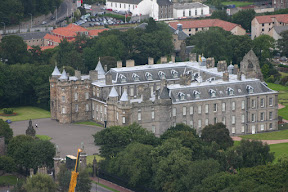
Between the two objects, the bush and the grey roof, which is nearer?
the grey roof

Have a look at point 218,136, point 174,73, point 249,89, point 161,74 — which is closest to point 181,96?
point 249,89

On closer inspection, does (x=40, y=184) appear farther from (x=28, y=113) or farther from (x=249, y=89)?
(x=28, y=113)

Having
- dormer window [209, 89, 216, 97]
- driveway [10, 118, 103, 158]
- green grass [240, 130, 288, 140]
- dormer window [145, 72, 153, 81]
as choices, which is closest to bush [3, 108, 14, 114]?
driveway [10, 118, 103, 158]

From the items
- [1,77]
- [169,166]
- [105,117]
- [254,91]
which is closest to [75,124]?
[105,117]

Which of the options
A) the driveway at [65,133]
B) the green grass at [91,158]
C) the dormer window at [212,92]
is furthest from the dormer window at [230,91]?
the green grass at [91,158]

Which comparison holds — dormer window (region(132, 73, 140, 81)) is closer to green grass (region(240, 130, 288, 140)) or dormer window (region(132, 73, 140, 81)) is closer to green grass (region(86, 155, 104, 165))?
green grass (region(240, 130, 288, 140))

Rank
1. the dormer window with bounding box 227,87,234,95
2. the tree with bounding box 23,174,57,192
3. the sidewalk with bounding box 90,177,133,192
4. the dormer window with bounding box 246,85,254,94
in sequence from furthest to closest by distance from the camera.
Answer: the dormer window with bounding box 246,85,254,94, the dormer window with bounding box 227,87,234,95, the sidewalk with bounding box 90,177,133,192, the tree with bounding box 23,174,57,192

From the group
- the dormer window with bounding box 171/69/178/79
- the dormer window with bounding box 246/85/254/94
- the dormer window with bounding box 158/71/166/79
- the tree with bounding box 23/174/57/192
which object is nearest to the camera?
the tree with bounding box 23/174/57/192

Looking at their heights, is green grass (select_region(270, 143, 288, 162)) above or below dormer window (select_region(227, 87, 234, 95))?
below

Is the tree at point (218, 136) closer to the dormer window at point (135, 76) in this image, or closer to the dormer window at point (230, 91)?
the dormer window at point (230, 91)
